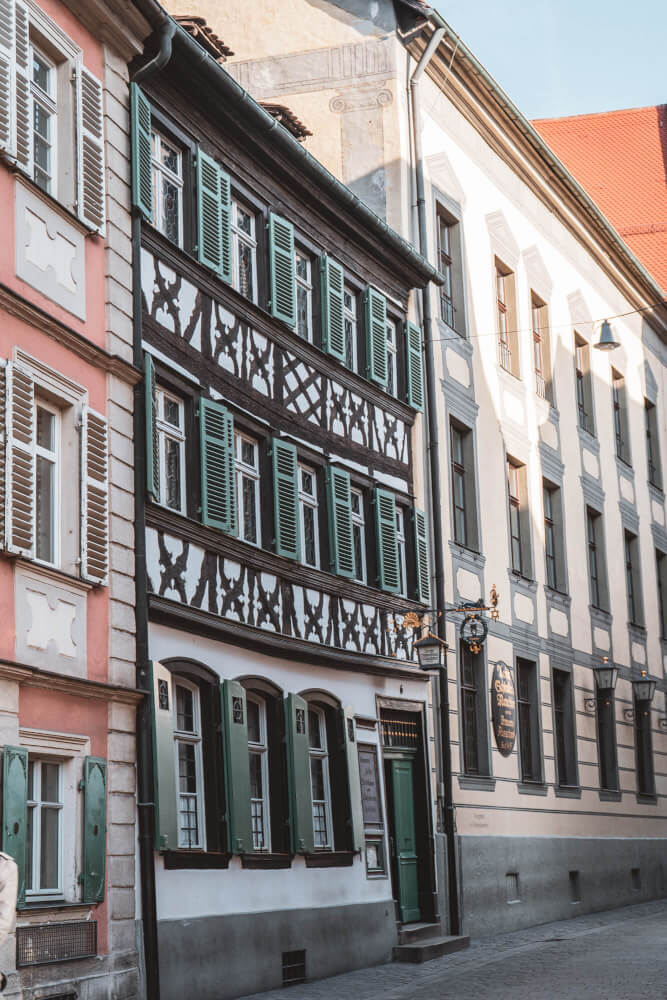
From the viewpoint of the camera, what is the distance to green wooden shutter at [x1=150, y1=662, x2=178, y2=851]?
14320 mm

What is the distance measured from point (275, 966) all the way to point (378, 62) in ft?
44.0

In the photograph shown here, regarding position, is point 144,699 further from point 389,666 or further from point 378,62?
point 378,62

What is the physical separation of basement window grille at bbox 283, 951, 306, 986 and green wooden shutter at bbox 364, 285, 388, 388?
7.65 m

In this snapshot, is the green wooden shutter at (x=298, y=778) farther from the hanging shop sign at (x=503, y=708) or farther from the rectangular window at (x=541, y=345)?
the rectangular window at (x=541, y=345)

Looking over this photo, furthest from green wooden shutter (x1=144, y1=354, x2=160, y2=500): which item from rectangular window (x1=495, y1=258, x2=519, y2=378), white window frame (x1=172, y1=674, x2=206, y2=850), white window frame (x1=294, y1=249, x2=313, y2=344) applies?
rectangular window (x1=495, y1=258, x2=519, y2=378)

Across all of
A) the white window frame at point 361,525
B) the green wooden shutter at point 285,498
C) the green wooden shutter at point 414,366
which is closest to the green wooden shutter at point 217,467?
the green wooden shutter at point 285,498

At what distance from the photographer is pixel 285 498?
59.2 ft

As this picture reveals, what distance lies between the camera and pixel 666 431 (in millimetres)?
36281

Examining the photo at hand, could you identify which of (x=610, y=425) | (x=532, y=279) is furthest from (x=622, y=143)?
(x=532, y=279)

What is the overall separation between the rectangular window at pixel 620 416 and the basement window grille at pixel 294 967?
1812 centimetres

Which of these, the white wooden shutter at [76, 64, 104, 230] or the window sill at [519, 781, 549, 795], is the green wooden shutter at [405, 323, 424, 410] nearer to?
the window sill at [519, 781, 549, 795]

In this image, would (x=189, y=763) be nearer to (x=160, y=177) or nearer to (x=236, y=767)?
(x=236, y=767)

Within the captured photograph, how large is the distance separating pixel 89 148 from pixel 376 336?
7453 mm

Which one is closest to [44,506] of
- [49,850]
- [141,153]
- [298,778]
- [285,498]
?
[49,850]
